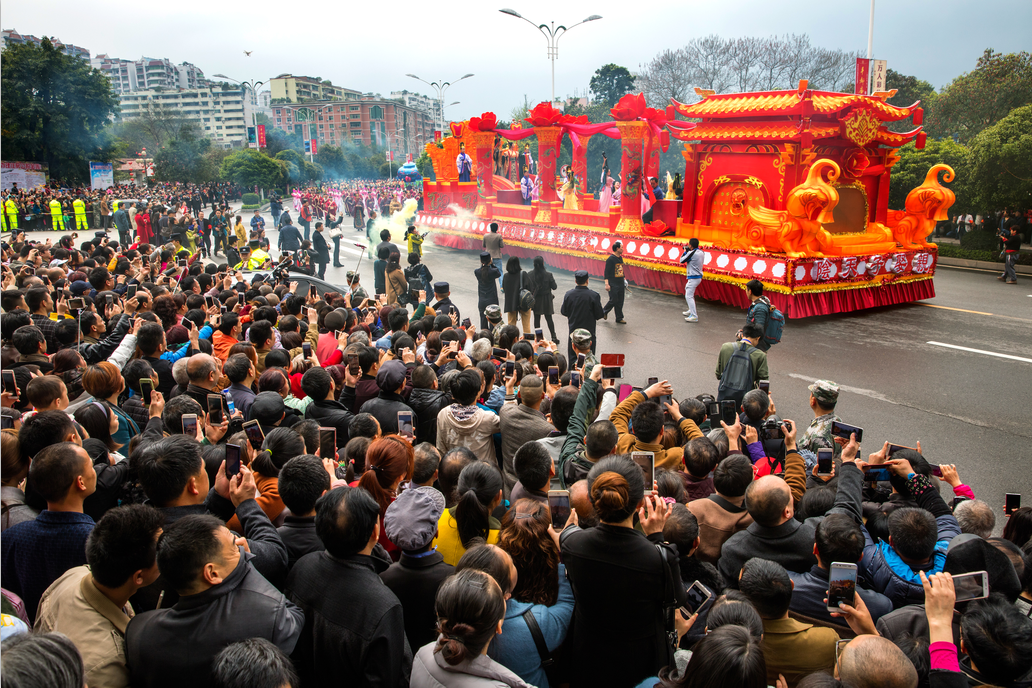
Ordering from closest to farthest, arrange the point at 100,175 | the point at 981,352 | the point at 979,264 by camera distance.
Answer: the point at 981,352, the point at 979,264, the point at 100,175

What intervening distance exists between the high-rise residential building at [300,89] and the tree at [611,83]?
93.3 metres

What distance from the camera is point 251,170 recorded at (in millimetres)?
50344

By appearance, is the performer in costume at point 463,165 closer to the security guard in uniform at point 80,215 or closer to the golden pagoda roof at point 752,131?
the golden pagoda roof at point 752,131

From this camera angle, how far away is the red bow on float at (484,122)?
78.0 feet

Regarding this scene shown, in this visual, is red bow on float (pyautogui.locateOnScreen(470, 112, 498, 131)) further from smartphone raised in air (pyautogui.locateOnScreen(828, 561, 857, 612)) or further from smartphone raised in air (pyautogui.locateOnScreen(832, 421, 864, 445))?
smartphone raised in air (pyautogui.locateOnScreen(828, 561, 857, 612))

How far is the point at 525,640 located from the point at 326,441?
72.6 inches

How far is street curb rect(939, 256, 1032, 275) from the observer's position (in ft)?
63.2

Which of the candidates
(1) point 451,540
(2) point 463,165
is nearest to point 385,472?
(1) point 451,540

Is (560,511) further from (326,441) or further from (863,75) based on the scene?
(863,75)

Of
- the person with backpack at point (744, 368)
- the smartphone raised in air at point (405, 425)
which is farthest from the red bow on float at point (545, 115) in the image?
Answer: the smartphone raised in air at point (405, 425)

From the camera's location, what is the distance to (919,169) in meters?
22.8

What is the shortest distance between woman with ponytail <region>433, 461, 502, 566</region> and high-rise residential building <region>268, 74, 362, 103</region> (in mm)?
133852

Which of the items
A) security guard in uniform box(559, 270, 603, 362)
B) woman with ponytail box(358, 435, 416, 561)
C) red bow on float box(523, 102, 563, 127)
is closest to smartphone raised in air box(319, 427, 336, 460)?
woman with ponytail box(358, 435, 416, 561)

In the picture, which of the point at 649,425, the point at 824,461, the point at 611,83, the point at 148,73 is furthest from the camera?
the point at 148,73
